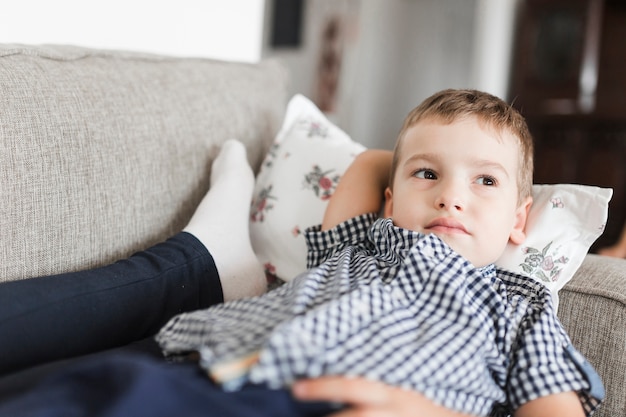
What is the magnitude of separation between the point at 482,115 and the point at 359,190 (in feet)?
0.87

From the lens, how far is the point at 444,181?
0.96 metres

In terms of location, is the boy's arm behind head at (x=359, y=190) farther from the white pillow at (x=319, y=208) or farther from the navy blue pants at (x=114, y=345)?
the navy blue pants at (x=114, y=345)

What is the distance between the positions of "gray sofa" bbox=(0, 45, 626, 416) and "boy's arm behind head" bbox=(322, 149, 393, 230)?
0.28m

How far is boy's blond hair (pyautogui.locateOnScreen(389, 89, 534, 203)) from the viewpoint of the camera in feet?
3.25

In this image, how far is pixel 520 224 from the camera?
107 centimetres

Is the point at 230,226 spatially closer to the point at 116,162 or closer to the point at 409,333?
the point at 116,162

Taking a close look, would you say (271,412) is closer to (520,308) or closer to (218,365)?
(218,365)

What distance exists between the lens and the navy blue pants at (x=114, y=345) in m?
0.64

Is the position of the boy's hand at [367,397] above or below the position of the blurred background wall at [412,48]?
below

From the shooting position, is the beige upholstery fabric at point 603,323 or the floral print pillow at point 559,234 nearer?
the beige upholstery fabric at point 603,323

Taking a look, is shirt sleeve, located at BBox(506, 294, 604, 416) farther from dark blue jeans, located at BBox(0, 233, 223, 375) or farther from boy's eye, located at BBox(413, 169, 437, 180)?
dark blue jeans, located at BBox(0, 233, 223, 375)

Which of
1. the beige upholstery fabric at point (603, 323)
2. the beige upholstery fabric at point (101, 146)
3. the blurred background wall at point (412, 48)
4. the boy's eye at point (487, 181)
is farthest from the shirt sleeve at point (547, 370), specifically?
the blurred background wall at point (412, 48)

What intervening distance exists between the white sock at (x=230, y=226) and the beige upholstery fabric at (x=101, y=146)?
0.08 m

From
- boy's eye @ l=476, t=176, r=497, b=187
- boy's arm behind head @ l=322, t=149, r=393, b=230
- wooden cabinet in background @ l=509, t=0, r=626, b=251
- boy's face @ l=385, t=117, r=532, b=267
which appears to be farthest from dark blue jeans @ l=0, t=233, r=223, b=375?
wooden cabinet in background @ l=509, t=0, r=626, b=251
